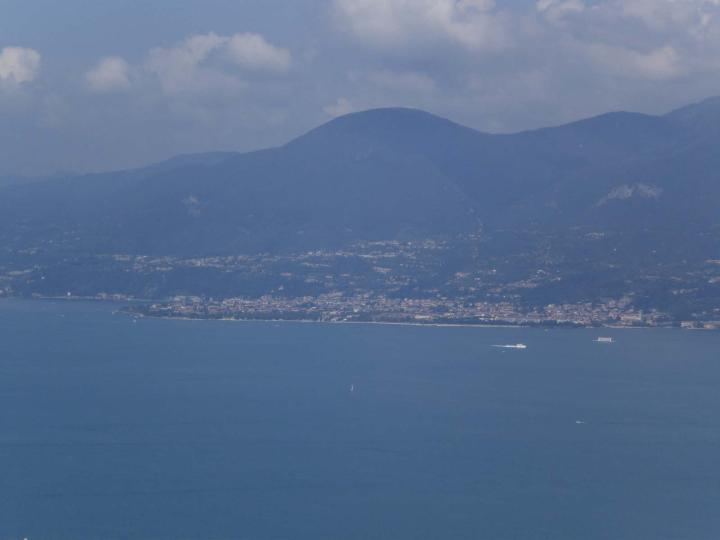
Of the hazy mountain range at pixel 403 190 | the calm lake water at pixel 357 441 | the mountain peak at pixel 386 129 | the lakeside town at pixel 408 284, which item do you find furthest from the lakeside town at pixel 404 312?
the mountain peak at pixel 386 129

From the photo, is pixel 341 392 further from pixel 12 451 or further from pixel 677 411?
pixel 12 451

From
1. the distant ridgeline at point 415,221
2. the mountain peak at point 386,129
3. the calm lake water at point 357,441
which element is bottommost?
the calm lake water at point 357,441

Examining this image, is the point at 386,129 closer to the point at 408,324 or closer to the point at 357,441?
the point at 408,324

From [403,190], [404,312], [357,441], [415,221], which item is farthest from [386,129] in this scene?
[357,441]

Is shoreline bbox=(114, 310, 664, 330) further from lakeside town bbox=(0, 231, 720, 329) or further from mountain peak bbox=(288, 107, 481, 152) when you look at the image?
mountain peak bbox=(288, 107, 481, 152)

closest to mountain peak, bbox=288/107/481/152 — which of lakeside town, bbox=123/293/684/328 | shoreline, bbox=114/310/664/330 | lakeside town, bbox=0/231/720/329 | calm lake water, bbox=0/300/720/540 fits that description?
lakeside town, bbox=0/231/720/329

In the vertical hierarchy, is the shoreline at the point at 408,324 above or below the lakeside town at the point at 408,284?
below

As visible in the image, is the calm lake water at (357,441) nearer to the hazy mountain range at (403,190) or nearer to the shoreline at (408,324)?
the shoreline at (408,324)
